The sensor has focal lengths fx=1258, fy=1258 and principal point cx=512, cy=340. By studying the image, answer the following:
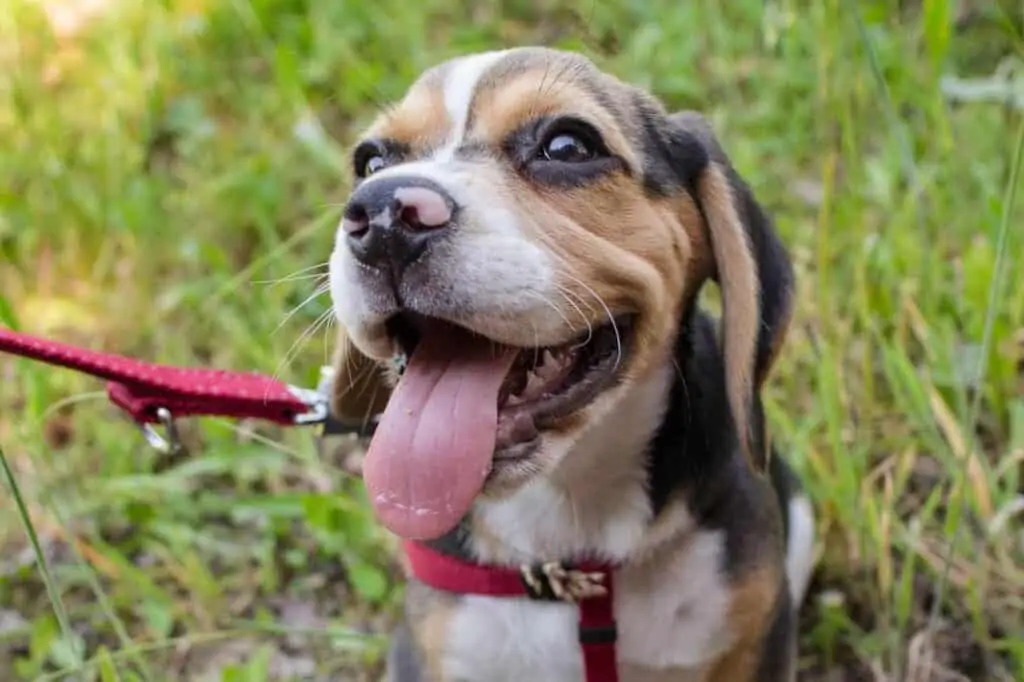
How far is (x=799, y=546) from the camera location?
295 cm

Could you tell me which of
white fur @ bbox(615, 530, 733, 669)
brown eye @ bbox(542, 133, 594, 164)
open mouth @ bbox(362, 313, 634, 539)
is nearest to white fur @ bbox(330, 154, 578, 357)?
open mouth @ bbox(362, 313, 634, 539)

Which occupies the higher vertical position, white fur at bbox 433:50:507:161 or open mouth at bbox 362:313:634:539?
white fur at bbox 433:50:507:161

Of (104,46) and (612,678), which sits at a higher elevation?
(104,46)

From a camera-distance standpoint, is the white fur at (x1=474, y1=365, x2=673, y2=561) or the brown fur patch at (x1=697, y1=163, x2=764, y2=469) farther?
the white fur at (x1=474, y1=365, x2=673, y2=561)

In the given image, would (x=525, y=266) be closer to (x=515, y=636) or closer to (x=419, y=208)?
(x=419, y=208)

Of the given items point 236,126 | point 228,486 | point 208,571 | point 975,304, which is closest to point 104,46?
point 236,126

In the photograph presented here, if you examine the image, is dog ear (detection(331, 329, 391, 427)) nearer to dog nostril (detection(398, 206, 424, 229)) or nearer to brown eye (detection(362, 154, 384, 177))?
brown eye (detection(362, 154, 384, 177))

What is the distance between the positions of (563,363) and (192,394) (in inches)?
29.3

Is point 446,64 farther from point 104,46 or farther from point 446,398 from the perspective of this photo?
point 104,46

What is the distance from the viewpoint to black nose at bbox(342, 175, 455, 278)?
1.88m

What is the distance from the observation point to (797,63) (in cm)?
476

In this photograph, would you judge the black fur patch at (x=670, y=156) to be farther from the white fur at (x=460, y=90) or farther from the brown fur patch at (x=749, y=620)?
the brown fur patch at (x=749, y=620)

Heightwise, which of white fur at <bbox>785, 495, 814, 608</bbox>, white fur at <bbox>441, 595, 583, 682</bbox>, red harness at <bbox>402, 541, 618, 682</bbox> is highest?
red harness at <bbox>402, 541, 618, 682</bbox>

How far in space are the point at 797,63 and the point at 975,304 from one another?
171cm
